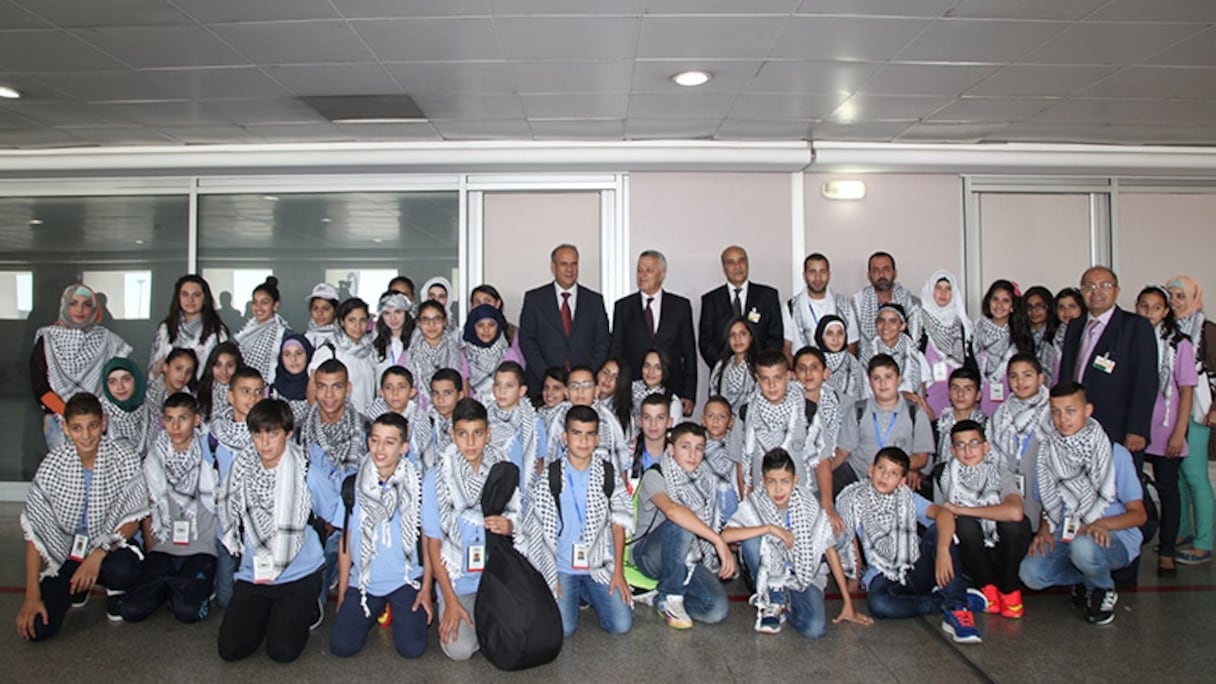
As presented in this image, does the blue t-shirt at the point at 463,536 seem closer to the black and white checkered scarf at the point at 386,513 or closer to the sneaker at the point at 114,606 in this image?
the black and white checkered scarf at the point at 386,513

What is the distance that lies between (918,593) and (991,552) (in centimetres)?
48

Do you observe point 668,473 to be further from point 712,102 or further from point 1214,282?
point 1214,282

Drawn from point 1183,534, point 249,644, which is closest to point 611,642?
point 249,644

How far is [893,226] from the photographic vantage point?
22.6 ft

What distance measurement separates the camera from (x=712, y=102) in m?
5.38

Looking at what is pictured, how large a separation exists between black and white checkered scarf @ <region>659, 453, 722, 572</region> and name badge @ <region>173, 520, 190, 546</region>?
2340 mm

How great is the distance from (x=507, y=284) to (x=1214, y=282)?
6.15 meters

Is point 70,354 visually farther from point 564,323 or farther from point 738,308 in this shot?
point 738,308

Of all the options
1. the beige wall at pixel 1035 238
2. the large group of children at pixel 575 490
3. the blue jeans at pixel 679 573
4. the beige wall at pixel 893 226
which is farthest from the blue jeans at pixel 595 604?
the beige wall at pixel 1035 238

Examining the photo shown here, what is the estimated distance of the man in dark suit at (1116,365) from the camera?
4488 millimetres

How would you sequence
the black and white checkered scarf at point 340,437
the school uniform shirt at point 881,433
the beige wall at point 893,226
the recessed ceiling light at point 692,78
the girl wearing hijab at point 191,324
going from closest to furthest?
the black and white checkered scarf at point 340,437 → the school uniform shirt at point 881,433 → the recessed ceiling light at point 692,78 → the girl wearing hijab at point 191,324 → the beige wall at point 893,226

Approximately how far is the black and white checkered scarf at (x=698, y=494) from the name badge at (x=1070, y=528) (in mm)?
1664

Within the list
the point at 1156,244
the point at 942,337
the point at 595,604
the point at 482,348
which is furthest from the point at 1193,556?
the point at 482,348

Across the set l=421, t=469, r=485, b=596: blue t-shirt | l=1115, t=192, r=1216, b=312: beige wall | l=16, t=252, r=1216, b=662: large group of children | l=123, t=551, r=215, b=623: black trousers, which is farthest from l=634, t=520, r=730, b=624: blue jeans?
l=1115, t=192, r=1216, b=312: beige wall
